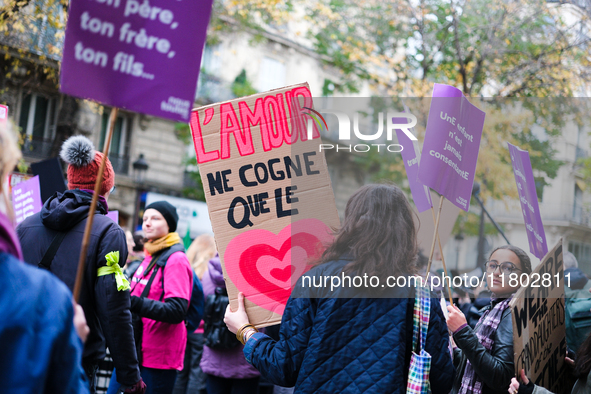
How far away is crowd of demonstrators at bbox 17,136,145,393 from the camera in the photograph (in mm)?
2775

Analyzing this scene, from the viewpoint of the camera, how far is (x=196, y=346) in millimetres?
6422

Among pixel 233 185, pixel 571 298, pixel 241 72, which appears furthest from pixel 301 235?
pixel 241 72

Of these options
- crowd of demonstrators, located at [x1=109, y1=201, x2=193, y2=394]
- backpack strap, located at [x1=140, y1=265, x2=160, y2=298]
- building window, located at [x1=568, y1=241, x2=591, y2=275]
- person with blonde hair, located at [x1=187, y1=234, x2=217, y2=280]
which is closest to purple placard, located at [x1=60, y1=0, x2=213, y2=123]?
crowd of demonstrators, located at [x1=109, y1=201, x2=193, y2=394]

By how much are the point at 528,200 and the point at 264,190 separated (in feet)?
6.98

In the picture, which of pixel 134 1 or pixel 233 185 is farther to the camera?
pixel 233 185

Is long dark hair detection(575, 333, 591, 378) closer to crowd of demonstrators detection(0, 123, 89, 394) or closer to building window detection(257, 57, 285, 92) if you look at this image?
crowd of demonstrators detection(0, 123, 89, 394)

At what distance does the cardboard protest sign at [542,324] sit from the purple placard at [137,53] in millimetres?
1923

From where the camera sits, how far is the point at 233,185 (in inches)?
118

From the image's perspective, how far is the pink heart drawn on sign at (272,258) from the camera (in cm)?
295

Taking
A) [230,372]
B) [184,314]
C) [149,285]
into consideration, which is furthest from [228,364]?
[149,285]

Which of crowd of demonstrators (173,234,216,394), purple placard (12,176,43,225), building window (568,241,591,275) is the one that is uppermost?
building window (568,241,591,275)

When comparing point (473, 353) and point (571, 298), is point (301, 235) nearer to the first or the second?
point (473, 353)

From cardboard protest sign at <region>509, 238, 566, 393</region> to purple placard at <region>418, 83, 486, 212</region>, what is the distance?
590mm

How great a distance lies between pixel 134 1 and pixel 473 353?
7.41 feet
